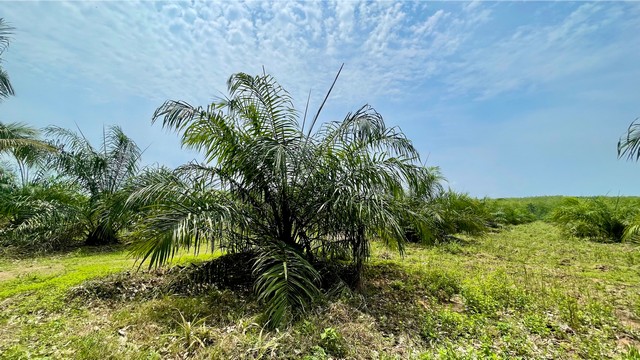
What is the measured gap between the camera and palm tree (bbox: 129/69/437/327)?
4344 millimetres

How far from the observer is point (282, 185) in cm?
467

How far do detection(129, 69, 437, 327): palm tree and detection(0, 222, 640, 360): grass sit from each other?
0.67m

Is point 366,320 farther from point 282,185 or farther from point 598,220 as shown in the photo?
point 598,220

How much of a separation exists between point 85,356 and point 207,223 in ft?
5.45

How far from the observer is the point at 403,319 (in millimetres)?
3924

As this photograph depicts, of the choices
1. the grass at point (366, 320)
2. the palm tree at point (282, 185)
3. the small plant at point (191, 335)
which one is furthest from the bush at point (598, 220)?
the small plant at point (191, 335)

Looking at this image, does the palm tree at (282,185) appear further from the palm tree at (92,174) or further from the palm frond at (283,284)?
the palm tree at (92,174)

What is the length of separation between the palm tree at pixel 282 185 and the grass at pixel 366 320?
67 centimetres

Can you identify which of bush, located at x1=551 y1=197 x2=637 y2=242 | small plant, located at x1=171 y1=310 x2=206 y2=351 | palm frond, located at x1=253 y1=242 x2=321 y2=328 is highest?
bush, located at x1=551 y1=197 x2=637 y2=242

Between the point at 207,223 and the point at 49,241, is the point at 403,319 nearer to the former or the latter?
the point at 207,223

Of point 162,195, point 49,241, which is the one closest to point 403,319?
point 162,195

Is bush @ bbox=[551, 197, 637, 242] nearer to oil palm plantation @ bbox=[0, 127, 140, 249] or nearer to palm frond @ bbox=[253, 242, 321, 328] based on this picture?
palm frond @ bbox=[253, 242, 321, 328]

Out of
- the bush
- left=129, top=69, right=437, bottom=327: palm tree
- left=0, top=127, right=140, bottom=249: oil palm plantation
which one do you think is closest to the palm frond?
left=129, top=69, right=437, bottom=327: palm tree

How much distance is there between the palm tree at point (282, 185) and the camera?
14.3 ft
